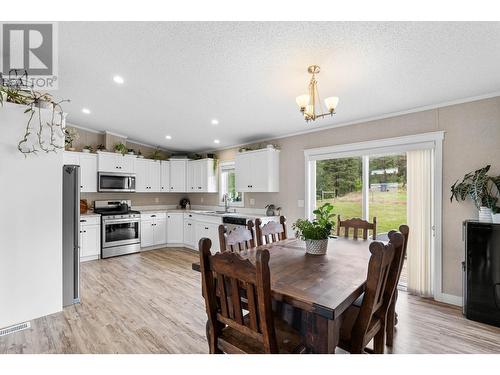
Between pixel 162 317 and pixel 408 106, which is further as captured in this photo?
pixel 408 106

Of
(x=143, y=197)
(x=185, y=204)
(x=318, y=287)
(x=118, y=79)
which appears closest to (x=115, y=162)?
(x=143, y=197)

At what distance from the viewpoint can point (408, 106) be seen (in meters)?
3.13

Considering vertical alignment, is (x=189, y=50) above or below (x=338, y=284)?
above

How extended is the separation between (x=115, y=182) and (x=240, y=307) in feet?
16.4

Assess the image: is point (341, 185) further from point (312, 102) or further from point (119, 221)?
point (119, 221)

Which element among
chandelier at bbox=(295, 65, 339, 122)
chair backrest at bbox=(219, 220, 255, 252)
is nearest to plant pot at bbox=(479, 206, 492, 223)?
chandelier at bbox=(295, 65, 339, 122)

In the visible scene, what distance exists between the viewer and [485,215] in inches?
103

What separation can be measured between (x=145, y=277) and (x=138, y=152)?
3.24 metres

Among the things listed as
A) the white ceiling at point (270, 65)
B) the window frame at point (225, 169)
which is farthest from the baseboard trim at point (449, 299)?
the window frame at point (225, 169)

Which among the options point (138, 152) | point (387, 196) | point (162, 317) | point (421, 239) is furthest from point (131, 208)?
point (421, 239)
